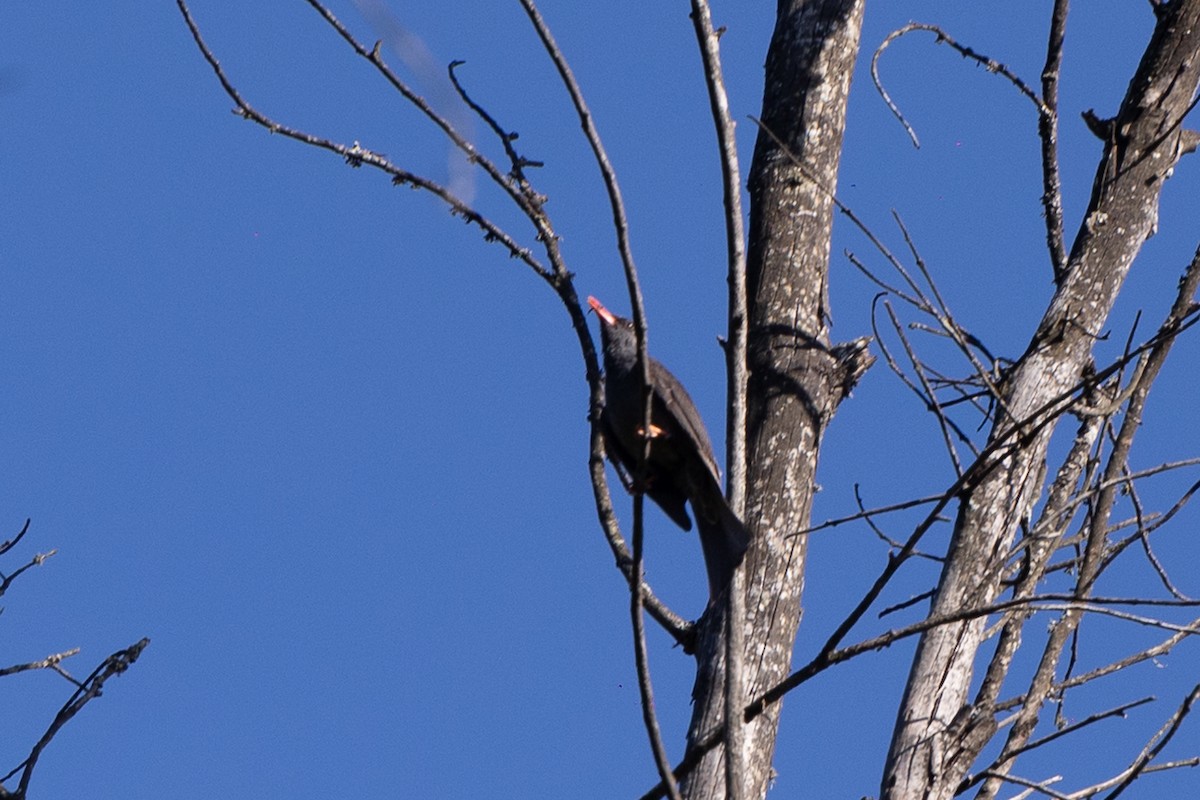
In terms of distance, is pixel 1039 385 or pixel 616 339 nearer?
pixel 1039 385

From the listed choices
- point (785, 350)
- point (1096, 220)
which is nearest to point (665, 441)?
point (785, 350)

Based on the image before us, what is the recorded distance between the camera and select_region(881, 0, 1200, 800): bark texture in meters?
3.15

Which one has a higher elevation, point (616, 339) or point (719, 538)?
point (616, 339)

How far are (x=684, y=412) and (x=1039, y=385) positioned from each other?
0.90 metres

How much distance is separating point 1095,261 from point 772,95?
96 cm

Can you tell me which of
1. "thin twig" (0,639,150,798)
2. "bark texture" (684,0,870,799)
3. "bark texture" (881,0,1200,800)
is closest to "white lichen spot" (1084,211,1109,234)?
"bark texture" (881,0,1200,800)

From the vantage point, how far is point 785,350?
125 inches

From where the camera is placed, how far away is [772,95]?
3.49 m

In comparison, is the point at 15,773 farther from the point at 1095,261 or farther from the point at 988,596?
the point at 1095,261

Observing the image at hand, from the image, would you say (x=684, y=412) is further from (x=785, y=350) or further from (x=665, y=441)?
(x=785, y=350)

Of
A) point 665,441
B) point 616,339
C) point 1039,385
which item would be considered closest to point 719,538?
point 665,441

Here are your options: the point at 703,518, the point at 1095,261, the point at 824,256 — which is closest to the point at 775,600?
the point at 703,518

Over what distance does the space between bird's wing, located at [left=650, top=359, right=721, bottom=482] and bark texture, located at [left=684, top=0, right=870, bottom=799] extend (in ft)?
1.41

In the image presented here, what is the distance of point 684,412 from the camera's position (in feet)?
12.2
